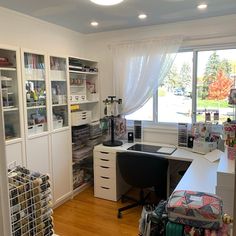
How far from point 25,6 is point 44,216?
2289mm

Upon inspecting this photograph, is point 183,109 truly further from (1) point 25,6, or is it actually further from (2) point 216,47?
(1) point 25,6

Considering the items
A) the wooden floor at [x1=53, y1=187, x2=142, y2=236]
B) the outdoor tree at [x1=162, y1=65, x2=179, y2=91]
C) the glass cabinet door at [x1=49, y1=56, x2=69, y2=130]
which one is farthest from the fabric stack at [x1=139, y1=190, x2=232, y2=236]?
the outdoor tree at [x1=162, y1=65, x2=179, y2=91]

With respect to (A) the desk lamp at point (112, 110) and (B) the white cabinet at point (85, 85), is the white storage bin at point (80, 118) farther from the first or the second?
(A) the desk lamp at point (112, 110)

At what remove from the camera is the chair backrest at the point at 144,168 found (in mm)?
2603

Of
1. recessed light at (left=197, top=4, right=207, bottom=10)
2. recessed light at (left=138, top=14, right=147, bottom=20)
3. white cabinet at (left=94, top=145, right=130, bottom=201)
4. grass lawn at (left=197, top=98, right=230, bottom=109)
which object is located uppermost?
recessed light at (left=138, top=14, right=147, bottom=20)

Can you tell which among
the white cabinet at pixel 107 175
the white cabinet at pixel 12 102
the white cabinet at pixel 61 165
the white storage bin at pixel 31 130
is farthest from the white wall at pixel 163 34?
the white cabinet at pixel 12 102

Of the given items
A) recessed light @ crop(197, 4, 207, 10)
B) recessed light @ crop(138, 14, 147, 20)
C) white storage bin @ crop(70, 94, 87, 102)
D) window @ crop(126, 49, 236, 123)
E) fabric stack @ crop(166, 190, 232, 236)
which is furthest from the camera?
white storage bin @ crop(70, 94, 87, 102)

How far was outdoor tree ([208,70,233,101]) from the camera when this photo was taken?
307 centimetres

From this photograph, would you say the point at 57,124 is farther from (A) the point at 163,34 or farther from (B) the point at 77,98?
(A) the point at 163,34

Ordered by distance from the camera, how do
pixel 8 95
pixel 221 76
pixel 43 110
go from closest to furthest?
pixel 8 95 → pixel 43 110 → pixel 221 76

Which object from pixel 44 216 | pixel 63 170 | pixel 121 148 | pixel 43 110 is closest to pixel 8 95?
pixel 43 110

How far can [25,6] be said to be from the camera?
2496 millimetres

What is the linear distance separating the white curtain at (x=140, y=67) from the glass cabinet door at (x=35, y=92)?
4.04 feet

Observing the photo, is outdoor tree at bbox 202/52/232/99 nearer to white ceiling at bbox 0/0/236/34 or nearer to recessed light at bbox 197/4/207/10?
white ceiling at bbox 0/0/236/34
